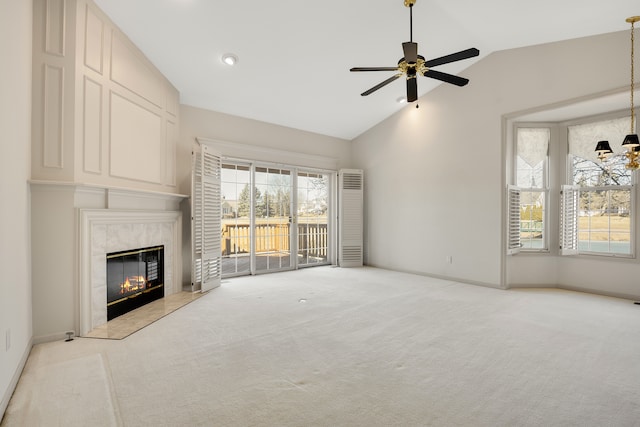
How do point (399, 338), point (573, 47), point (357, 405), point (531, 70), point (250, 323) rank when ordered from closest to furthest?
point (357, 405) → point (399, 338) → point (250, 323) → point (573, 47) → point (531, 70)

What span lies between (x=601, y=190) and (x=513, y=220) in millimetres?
1303

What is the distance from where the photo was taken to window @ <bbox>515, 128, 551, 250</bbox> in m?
5.21

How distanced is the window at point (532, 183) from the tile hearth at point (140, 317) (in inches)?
207

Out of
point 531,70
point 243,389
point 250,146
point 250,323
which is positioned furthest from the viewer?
point 250,146

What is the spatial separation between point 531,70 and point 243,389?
543cm

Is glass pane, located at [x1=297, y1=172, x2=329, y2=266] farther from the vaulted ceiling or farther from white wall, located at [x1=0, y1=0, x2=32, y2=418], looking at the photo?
white wall, located at [x1=0, y1=0, x2=32, y2=418]

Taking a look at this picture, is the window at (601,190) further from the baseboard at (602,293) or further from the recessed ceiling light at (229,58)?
the recessed ceiling light at (229,58)

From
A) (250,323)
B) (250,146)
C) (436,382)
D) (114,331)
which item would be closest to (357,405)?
(436,382)

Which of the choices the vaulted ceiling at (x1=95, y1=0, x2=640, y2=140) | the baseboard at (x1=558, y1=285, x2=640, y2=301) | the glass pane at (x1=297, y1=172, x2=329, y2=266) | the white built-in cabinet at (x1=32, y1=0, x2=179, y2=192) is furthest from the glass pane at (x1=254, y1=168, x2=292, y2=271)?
the baseboard at (x1=558, y1=285, x2=640, y2=301)

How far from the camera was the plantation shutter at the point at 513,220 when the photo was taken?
16.1 ft

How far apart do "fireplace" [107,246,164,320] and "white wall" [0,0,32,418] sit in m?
0.86

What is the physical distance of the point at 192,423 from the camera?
5.74 feet

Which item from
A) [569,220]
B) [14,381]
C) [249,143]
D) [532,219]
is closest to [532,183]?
[532,219]

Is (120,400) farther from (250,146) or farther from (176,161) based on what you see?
(250,146)
